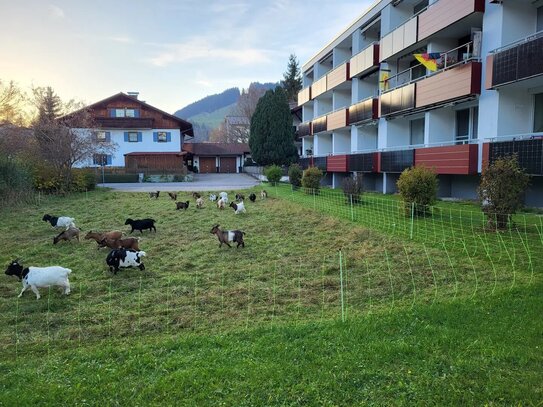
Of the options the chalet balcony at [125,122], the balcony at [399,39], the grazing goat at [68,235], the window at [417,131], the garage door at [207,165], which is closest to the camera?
the grazing goat at [68,235]

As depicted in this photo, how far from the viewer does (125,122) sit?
4675cm

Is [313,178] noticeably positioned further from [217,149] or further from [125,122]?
[217,149]

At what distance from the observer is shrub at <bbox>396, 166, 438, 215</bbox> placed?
1122 cm

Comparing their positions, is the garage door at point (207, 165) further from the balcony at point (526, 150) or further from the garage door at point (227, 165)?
the balcony at point (526, 150)

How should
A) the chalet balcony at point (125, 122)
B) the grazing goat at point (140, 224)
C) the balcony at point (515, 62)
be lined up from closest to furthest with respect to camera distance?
the grazing goat at point (140, 224) → the balcony at point (515, 62) → the chalet balcony at point (125, 122)

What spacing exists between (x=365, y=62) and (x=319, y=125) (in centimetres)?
893

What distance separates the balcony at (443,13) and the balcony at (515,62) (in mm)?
2146

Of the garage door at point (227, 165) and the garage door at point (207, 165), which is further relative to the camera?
the garage door at point (227, 165)

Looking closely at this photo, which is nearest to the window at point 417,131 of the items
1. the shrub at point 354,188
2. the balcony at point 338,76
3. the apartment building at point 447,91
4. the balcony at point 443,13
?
the apartment building at point 447,91

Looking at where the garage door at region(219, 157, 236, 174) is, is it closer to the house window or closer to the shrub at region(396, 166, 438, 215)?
the house window

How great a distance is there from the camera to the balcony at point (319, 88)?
3231 cm

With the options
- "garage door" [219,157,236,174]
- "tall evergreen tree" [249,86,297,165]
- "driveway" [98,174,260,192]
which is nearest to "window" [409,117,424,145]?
"driveway" [98,174,260,192]

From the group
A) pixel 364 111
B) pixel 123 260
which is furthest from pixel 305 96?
pixel 123 260

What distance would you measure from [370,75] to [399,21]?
4248 mm
